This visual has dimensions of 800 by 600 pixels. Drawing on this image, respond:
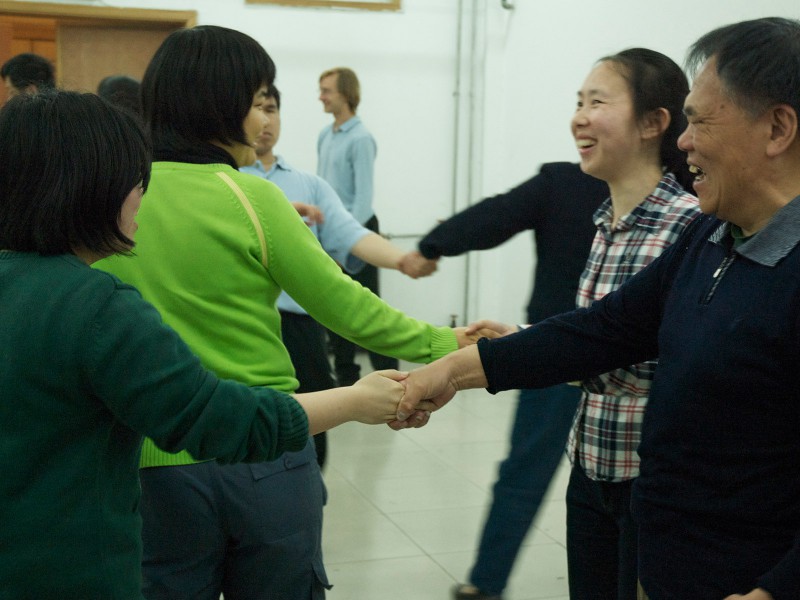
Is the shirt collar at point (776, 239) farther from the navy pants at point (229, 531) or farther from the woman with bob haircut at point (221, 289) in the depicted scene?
the navy pants at point (229, 531)

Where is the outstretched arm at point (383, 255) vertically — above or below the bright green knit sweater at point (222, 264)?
below

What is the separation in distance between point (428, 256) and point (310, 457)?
1335 millimetres

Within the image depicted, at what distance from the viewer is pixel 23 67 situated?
174 inches

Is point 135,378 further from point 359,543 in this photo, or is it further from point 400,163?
point 400,163

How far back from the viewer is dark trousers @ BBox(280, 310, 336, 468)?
10.9 ft

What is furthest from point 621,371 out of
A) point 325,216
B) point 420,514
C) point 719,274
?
point 420,514

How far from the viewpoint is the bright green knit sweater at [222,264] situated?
165 centimetres

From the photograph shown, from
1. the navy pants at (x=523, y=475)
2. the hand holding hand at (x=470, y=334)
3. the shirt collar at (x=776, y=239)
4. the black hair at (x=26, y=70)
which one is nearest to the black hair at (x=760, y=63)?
the shirt collar at (x=776, y=239)

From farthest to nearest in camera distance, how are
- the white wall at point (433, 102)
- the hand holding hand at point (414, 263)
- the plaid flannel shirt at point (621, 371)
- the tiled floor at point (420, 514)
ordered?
the white wall at point (433, 102), the tiled floor at point (420, 514), the hand holding hand at point (414, 263), the plaid flannel shirt at point (621, 371)

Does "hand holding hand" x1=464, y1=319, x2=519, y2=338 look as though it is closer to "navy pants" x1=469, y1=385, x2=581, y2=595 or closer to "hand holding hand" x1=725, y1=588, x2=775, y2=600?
"navy pants" x1=469, y1=385, x2=581, y2=595

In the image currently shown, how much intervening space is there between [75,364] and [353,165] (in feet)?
16.7

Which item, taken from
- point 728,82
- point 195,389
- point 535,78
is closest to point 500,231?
point 728,82

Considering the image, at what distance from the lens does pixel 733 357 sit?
1.34 m

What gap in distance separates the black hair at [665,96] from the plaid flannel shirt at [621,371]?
0.25ft
